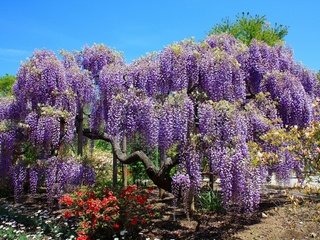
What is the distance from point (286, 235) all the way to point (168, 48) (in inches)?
173

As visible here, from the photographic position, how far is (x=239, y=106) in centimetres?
925

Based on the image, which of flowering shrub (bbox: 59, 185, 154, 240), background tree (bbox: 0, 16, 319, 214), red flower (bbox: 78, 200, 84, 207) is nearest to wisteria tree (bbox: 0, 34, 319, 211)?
background tree (bbox: 0, 16, 319, 214)

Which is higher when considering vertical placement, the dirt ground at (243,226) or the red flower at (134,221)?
the red flower at (134,221)

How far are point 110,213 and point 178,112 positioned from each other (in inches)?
91.2

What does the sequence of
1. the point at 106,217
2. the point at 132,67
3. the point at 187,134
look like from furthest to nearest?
the point at 132,67 → the point at 187,134 → the point at 106,217

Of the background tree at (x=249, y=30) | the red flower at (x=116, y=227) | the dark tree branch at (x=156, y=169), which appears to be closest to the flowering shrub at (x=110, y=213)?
the red flower at (x=116, y=227)

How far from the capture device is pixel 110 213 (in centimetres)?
846

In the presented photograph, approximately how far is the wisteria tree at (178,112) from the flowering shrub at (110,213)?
2.84 feet

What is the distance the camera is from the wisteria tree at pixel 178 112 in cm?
835

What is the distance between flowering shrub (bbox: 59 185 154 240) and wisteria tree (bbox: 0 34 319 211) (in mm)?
864

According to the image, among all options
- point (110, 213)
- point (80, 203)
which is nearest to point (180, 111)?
point (110, 213)

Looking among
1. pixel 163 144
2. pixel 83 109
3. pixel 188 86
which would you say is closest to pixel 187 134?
pixel 163 144

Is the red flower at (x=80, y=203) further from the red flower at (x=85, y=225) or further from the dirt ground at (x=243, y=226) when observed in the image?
the dirt ground at (x=243, y=226)

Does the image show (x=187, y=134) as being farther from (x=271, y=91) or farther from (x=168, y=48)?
(x=271, y=91)
